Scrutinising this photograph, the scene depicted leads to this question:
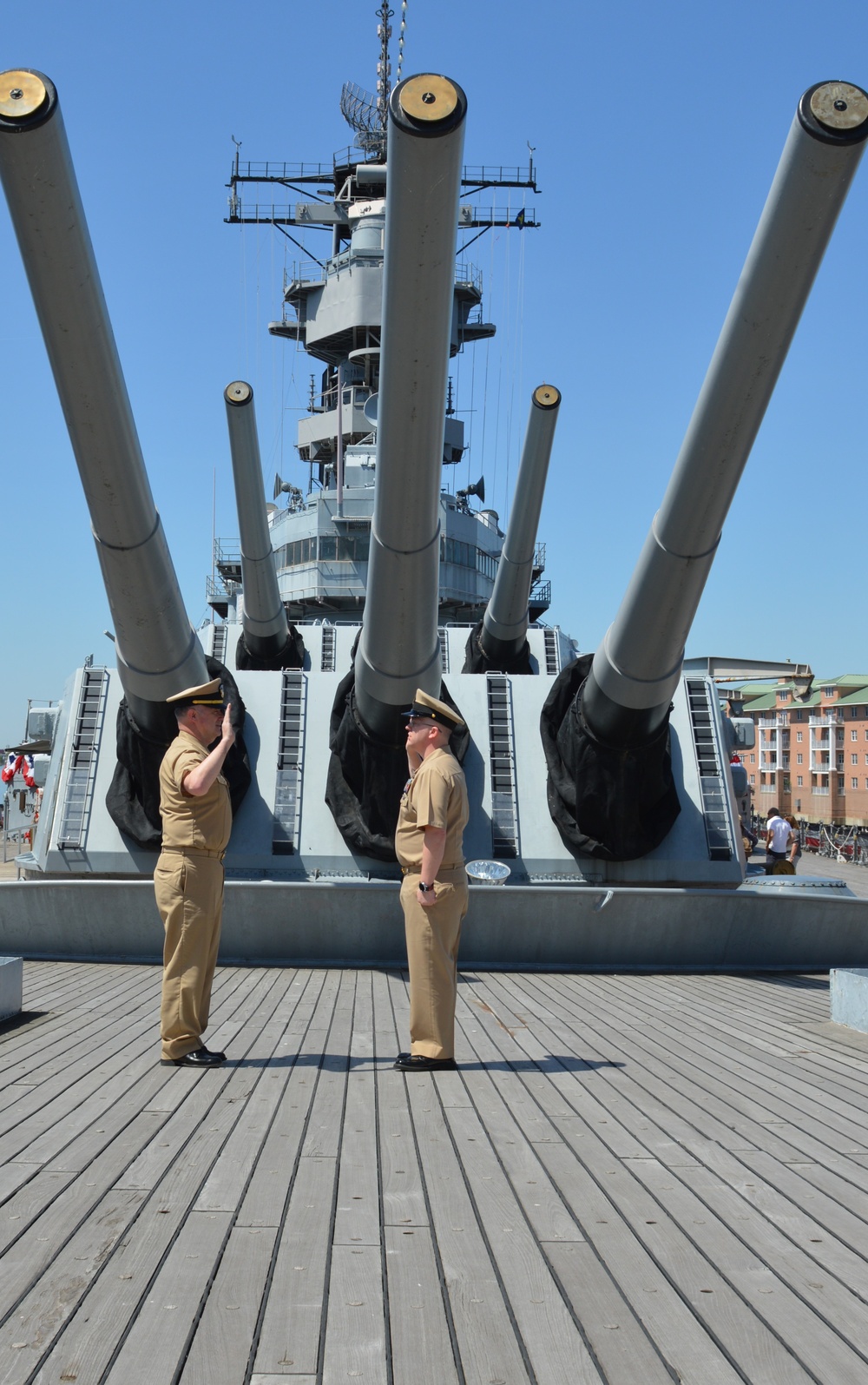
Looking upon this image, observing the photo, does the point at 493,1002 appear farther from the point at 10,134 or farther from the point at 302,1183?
the point at 10,134

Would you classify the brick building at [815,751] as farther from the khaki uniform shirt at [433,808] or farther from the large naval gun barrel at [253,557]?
the khaki uniform shirt at [433,808]

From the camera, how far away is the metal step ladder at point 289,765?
6.71 metres

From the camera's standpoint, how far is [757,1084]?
3652 millimetres

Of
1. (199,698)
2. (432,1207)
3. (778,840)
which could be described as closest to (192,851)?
(199,698)

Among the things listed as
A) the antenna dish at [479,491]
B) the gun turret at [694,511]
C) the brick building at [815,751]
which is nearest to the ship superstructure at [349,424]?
the antenna dish at [479,491]

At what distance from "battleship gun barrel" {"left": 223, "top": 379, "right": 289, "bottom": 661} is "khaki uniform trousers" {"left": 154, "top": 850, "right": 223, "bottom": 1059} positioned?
19.1 ft

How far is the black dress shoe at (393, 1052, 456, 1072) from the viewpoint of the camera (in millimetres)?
3713

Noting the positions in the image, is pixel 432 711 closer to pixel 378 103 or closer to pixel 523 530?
pixel 523 530

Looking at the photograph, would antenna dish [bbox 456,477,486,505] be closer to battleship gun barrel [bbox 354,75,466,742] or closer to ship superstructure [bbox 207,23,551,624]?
ship superstructure [bbox 207,23,551,624]

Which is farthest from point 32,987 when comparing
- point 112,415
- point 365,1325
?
point 365,1325

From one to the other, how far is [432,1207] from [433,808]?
1.42 metres

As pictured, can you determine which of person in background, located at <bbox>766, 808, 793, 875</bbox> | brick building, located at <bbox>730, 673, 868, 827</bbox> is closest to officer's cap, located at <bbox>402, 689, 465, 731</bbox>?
person in background, located at <bbox>766, 808, 793, 875</bbox>

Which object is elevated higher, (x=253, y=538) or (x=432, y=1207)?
(x=253, y=538)

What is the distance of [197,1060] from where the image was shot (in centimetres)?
369
